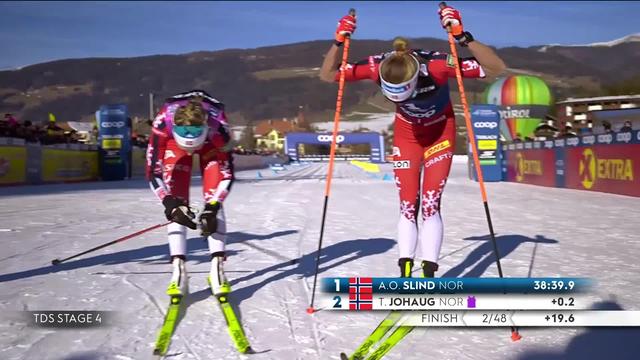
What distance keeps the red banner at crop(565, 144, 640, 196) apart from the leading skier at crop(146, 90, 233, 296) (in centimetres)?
1185

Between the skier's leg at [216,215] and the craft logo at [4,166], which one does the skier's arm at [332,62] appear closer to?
the skier's leg at [216,215]

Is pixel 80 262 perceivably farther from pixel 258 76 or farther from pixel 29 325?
pixel 258 76

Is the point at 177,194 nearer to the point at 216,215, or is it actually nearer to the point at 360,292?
the point at 216,215

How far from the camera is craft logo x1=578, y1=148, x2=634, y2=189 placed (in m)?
13.1

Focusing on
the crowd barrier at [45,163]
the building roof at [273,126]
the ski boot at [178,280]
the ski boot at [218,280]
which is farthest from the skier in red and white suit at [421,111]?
the building roof at [273,126]

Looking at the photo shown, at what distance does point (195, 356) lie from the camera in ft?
9.16

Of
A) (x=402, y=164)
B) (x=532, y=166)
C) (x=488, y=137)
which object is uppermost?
(x=488, y=137)

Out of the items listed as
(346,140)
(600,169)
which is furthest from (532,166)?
(346,140)

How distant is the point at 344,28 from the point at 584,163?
13.8 metres

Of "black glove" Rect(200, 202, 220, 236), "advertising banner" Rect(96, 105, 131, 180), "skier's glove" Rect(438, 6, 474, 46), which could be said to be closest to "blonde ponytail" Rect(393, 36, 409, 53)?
"skier's glove" Rect(438, 6, 474, 46)

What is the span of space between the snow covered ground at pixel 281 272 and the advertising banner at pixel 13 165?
6.85 m

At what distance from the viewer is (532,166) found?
19.4 m

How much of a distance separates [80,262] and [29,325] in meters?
2.14

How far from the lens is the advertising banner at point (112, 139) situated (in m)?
23.4
